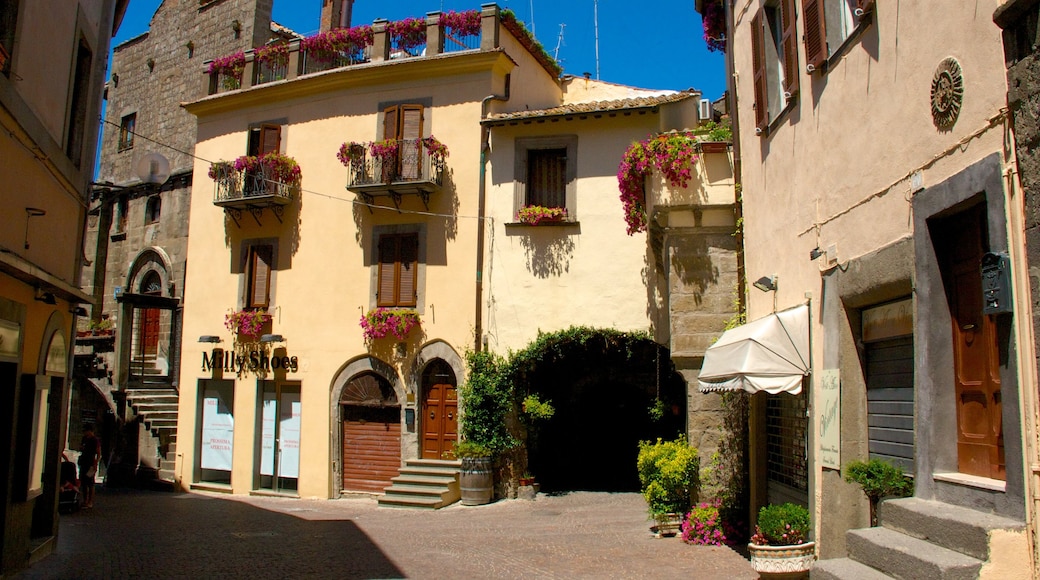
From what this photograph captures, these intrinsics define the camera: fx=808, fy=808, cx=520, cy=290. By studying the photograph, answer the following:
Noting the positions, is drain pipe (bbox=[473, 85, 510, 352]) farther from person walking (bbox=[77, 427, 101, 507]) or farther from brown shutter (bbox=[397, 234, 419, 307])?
person walking (bbox=[77, 427, 101, 507])

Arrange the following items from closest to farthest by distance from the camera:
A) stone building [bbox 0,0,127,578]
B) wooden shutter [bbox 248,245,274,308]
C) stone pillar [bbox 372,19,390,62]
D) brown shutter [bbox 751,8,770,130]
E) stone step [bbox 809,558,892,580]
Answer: stone step [bbox 809,558,892,580]
stone building [bbox 0,0,127,578]
brown shutter [bbox 751,8,770,130]
stone pillar [bbox 372,19,390,62]
wooden shutter [bbox 248,245,274,308]

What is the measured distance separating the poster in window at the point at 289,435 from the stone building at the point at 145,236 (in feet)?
13.1

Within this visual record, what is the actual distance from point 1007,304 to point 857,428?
2.56 m

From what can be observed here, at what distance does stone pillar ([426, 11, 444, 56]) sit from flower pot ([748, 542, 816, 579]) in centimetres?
1389

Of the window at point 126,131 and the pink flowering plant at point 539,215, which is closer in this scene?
the pink flowering plant at point 539,215

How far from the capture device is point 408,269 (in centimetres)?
1770

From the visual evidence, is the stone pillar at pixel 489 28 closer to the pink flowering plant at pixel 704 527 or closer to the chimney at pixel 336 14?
the chimney at pixel 336 14

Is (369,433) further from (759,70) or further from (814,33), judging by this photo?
(814,33)

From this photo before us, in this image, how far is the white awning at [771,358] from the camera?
7.73 metres

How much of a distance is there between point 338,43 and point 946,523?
17710 mm

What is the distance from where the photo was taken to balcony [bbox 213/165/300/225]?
62.1 feet

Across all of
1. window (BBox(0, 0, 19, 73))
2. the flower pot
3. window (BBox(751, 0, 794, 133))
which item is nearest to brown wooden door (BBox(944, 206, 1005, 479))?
the flower pot

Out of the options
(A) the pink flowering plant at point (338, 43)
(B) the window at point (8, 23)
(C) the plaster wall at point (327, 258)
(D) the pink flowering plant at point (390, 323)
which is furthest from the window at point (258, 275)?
(B) the window at point (8, 23)

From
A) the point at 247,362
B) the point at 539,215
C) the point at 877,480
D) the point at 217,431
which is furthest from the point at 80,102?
the point at 877,480
